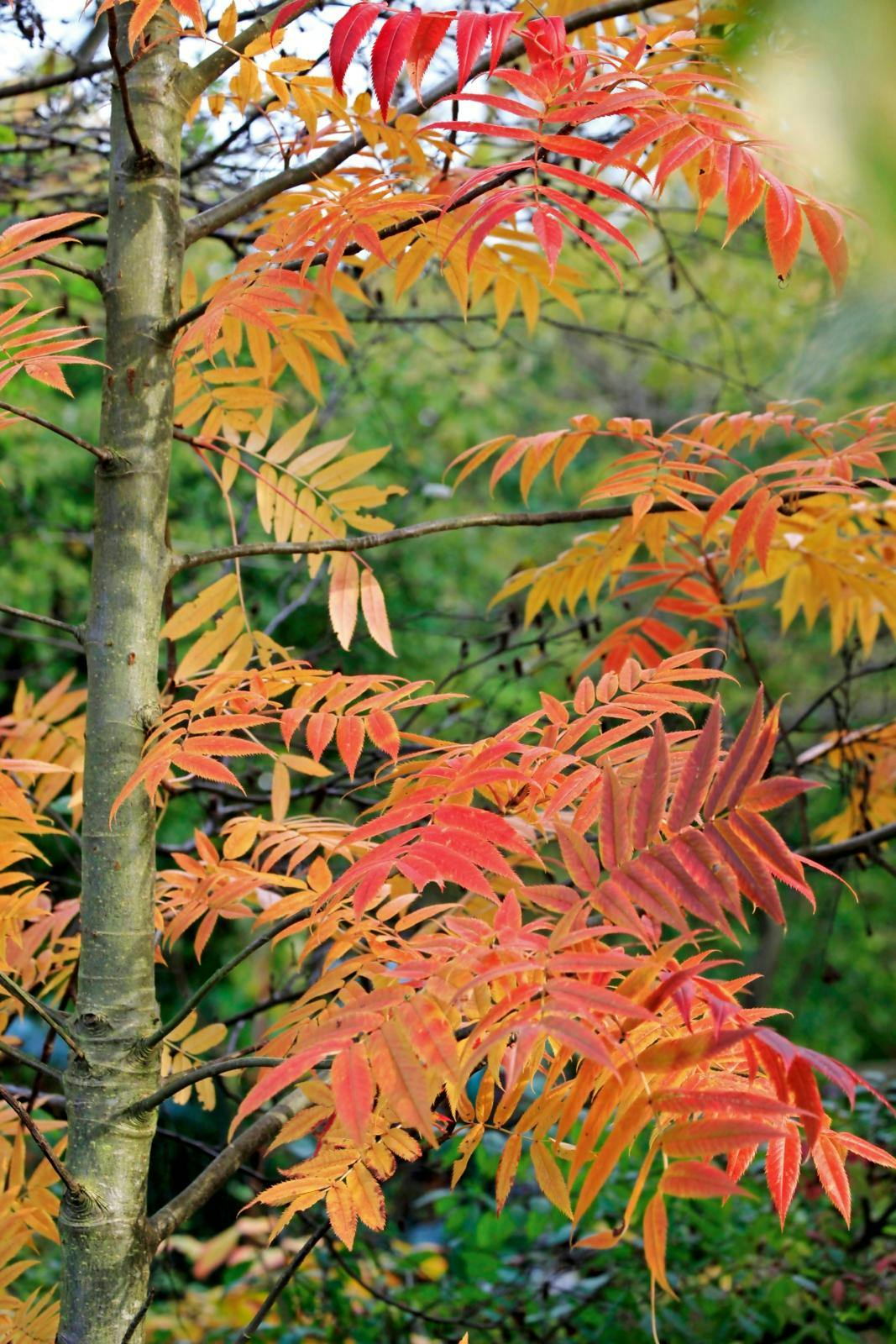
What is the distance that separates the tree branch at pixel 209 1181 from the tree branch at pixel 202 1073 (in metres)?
0.10

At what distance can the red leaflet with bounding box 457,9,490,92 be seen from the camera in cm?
112

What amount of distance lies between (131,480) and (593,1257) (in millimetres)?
2564

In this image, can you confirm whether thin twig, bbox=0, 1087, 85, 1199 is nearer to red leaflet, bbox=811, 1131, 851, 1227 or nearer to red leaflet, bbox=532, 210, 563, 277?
red leaflet, bbox=811, 1131, 851, 1227

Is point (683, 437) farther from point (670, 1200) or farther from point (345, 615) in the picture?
point (670, 1200)

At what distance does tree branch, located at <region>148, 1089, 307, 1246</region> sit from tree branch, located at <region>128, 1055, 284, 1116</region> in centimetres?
10

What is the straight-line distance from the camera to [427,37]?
3.85 ft

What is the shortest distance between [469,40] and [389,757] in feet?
2.80

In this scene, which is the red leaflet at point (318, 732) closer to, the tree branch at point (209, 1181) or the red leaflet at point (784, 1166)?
the tree branch at point (209, 1181)

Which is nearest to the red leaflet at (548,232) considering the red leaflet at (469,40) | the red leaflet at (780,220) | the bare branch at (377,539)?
the red leaflet at (469,40)

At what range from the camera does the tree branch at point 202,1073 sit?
42.0 inches

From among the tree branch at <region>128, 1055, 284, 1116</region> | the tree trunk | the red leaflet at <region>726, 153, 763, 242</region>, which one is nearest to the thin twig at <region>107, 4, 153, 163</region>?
the tree trunk

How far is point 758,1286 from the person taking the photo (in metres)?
2.77

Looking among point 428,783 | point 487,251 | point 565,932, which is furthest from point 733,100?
point 565,932

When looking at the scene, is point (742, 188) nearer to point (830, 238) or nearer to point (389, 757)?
point (830, 238)
